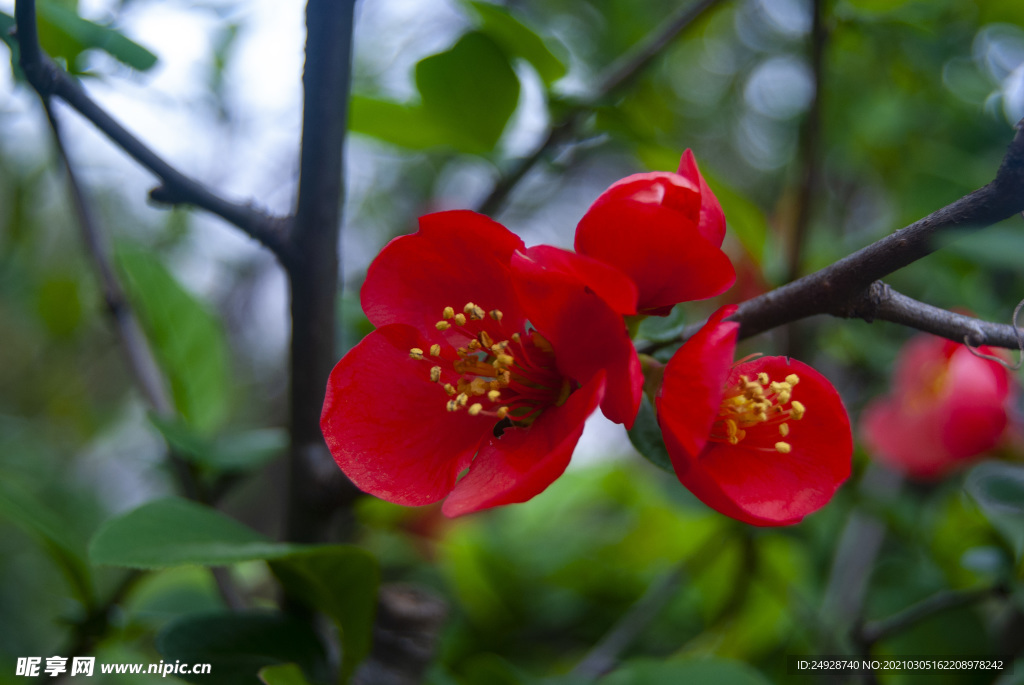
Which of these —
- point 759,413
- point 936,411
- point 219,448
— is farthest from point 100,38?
point 936,411

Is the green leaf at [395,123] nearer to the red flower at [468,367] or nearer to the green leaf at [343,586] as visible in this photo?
the red flower at [468,367]

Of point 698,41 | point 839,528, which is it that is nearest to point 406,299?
point 839,528

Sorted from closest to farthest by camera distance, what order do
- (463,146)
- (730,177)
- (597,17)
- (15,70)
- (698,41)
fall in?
(15,70) → (463,146) → (597,17) → (698,41) → (730,177)

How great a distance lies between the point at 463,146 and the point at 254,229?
0.31m

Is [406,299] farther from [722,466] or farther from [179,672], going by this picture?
[179,672]

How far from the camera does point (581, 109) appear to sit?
0.68 meters

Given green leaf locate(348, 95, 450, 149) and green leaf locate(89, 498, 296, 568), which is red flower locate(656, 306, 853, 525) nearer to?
green leaf locate(89, 498, 296, 568)

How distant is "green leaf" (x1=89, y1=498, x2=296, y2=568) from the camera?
0.43 m

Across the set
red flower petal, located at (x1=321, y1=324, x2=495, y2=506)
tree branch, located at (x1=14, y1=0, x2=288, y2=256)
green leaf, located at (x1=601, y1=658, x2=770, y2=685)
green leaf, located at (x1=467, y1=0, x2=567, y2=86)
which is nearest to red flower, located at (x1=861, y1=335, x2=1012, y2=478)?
green leaf, located at (x1=601, y1=658, x2=770, y2=685)

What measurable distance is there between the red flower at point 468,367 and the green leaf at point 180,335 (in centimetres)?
46

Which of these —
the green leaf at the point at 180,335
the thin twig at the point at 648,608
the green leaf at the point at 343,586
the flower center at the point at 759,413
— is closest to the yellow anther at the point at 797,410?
the flower center at the point at 759,413

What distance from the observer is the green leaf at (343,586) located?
0.50 m

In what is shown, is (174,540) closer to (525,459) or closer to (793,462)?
(525,459)

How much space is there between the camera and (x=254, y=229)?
0.46 meters
